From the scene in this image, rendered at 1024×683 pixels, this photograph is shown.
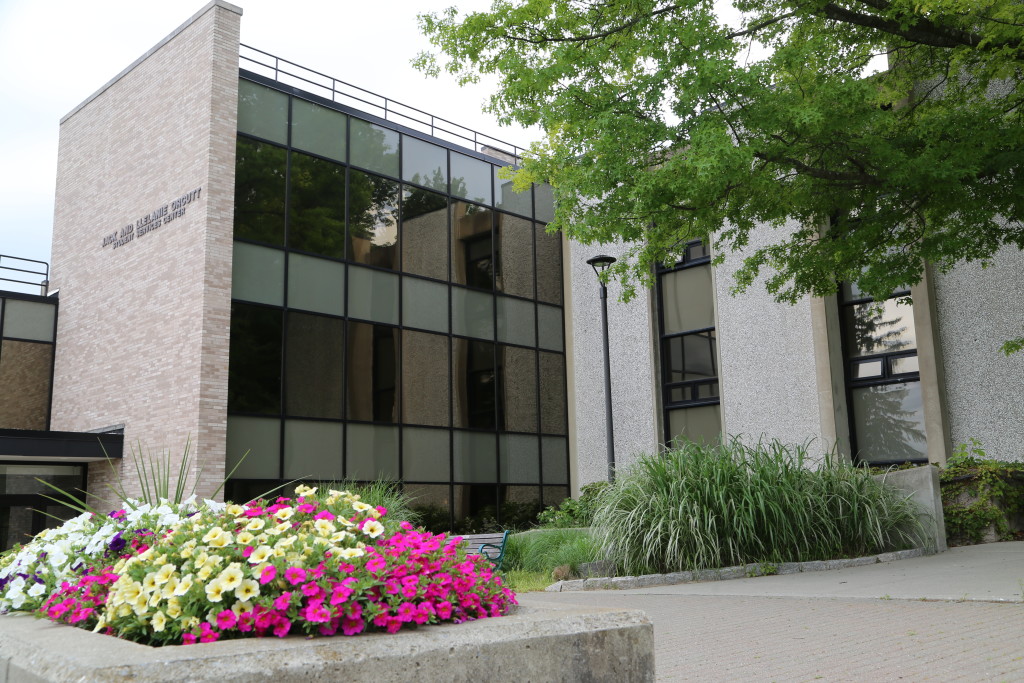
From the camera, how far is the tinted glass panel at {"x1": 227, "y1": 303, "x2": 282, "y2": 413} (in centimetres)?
1577

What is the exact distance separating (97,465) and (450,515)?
7.01m

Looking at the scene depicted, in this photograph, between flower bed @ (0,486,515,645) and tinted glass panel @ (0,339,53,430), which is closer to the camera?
flower bed @ (0,486,515,645)

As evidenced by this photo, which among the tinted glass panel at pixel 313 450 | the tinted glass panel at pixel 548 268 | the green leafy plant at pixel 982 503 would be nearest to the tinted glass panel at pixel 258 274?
the tinted glass panel at pixel 313 450

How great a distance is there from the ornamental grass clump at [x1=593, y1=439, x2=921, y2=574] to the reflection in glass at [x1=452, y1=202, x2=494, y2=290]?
9.76 m

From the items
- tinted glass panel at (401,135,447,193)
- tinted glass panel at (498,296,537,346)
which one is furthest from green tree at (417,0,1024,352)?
tinted glass panel at (498,296,537,346)

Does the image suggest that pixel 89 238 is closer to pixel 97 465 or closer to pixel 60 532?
pixel 97 465

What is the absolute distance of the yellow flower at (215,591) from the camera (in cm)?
291

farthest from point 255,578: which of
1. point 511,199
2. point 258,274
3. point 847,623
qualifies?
point 511,199

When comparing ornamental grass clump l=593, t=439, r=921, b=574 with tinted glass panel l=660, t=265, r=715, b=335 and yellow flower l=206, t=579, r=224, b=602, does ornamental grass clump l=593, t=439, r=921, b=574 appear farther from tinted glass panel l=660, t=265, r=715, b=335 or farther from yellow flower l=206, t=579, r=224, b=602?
tinted glass panel l=660, t=265, r=715, b=335

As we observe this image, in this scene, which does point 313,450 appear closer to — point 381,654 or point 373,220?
point 373,220

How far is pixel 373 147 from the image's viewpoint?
18.7m

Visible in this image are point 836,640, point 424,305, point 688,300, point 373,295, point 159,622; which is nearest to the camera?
point 159,622

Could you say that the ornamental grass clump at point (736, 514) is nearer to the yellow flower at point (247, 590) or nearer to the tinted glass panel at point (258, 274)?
the yellow flower at point (247, 590)

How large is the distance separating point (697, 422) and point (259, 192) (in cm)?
1030
